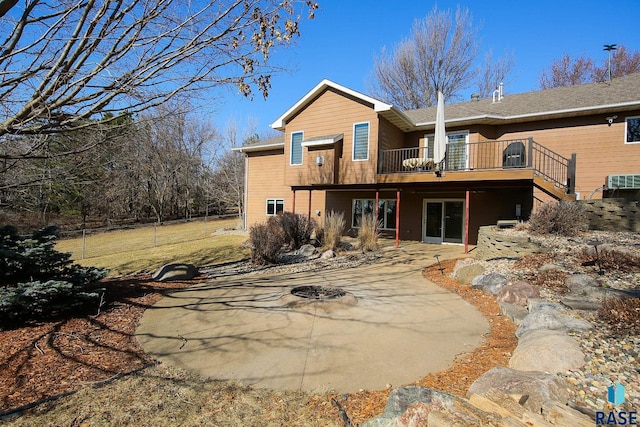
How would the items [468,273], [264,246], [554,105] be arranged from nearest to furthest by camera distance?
[468,273] → [264,246] → [554,105]

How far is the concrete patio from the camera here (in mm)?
3352

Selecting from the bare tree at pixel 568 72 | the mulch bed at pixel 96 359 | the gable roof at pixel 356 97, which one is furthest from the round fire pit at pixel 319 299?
the bare tree at pixel 568 72

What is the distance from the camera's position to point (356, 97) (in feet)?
45.4

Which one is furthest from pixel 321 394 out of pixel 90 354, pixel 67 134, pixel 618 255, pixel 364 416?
pixel 618 255

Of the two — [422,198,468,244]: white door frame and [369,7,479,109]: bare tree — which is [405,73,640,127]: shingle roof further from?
[369,7,479,109]: bare tree

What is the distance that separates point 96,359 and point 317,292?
361cm

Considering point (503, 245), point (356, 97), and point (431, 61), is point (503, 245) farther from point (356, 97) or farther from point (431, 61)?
point (431, 61)

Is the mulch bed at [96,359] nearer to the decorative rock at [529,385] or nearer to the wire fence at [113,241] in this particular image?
the decorative rock at [529,385]

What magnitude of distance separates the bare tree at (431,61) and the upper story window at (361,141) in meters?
14.0

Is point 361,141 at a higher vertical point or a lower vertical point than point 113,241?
higher

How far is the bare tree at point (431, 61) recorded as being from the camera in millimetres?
23906

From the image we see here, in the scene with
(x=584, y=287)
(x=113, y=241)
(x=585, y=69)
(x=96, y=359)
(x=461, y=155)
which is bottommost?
(x=113, y=241)

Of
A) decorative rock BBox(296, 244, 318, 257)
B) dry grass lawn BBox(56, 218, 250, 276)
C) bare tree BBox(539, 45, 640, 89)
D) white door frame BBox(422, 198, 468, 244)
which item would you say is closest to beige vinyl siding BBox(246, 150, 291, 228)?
dry grass lawn BBox(56, 218, 250, 276)

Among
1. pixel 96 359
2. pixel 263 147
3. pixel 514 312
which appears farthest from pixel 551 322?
pixel 263 147
